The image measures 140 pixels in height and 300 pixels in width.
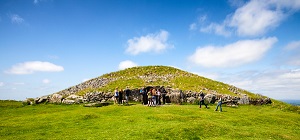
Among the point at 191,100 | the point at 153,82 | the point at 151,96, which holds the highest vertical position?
the point at 153,82

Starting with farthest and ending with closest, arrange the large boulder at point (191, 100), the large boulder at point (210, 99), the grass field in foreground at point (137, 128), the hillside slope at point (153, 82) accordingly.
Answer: the hillside slope at point (153, 82) → the large boulder at point (210, 99) → the large boulder at point (191, 100) → the grass field in foreground at point (137, 128)

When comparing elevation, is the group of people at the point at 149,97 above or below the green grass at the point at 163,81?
below

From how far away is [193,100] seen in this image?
6203cm

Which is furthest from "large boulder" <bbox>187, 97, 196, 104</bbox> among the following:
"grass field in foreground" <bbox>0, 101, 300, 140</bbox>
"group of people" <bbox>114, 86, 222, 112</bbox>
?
"grass field in foreground" <bbox>0, 101, 300, 140</bbox>

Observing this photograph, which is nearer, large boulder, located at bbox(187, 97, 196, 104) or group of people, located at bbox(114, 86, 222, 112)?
group of people, located at bbox(114, 86, 222, 112)

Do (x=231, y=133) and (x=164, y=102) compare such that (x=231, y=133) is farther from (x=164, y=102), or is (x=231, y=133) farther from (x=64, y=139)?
(x=164, y=102)

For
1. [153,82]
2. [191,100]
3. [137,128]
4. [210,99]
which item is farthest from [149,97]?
[153,82]

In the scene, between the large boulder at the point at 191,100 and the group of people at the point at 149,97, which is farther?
the large boulder at the point at 191,100

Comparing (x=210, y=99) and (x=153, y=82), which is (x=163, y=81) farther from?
(x=210, y=99)

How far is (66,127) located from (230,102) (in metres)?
43.9

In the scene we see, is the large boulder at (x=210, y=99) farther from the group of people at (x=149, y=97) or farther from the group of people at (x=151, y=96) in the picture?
the group of people at (x=151, y=96)

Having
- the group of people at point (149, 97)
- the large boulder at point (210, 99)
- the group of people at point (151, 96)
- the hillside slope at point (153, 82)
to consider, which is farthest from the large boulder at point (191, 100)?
the hillside slope at point (153, 82)

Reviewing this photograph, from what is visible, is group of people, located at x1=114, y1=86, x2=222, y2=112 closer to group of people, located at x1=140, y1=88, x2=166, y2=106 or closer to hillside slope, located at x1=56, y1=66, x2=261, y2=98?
group of people, located at x1=140, y1=88, x2=166, y2=106

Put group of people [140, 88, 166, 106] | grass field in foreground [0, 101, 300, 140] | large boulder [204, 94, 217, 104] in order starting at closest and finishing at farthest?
1. grass field in foreground [0, 101, 300, 140]
2. group of people [140, 88, 166, 106]
3. large boulder [204, 94, 217, 104]
